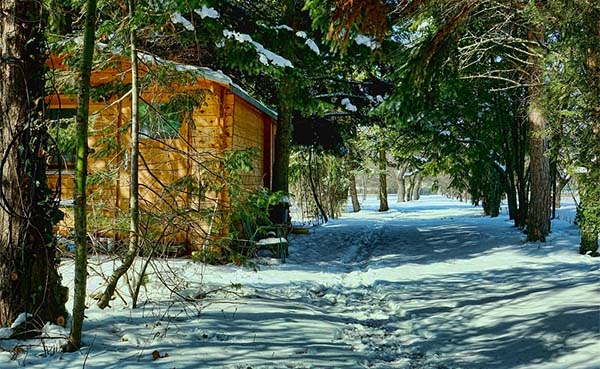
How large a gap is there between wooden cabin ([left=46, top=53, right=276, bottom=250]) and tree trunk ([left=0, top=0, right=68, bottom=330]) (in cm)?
23

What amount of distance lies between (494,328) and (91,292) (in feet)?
15.4

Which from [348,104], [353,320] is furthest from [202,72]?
[348,104]

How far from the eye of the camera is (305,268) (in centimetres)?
912

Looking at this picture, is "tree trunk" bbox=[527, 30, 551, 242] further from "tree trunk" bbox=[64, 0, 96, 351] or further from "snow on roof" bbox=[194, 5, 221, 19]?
"tree trunk" bbox=[64, 0, 96, 351]

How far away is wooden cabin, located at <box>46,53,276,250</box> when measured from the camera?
16.9 ft

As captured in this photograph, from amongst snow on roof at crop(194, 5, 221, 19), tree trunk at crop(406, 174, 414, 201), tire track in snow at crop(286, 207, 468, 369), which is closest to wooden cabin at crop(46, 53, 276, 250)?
snow on roof at crop(194, 5, 221, 19)

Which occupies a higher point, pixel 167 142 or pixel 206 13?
pixel 206 13

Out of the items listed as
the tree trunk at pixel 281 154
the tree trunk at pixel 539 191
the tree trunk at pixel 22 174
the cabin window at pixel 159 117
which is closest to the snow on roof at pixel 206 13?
the cabin window at pixel 159 117

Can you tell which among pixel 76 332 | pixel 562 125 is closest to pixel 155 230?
pixel 76 332

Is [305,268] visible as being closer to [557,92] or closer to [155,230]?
[155,230]

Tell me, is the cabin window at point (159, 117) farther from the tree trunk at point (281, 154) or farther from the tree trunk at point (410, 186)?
the tree trunk at point (410, 186)

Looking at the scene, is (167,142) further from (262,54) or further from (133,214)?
(133,214)

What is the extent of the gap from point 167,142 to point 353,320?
539cm

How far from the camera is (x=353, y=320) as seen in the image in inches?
227
